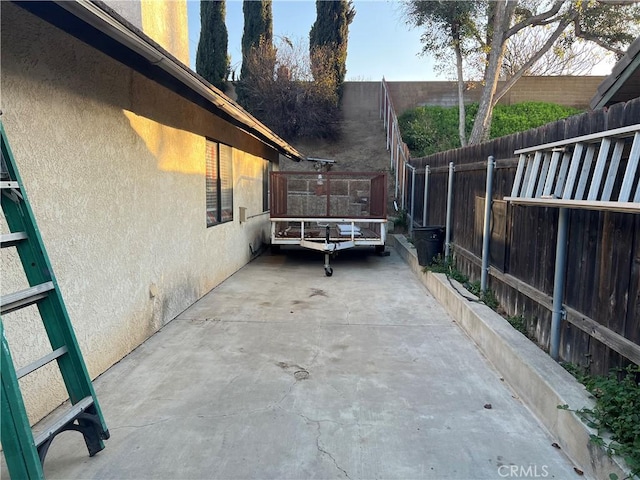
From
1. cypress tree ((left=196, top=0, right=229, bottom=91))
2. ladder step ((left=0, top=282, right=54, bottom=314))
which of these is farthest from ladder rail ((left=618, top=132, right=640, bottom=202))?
cypress tree ((left=196, top=0, right=229, bottom=91))

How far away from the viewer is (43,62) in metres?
3.07

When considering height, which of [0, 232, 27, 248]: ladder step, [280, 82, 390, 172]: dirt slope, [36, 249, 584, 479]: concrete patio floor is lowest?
[36, 249, 584, 479]: concrete patio floor

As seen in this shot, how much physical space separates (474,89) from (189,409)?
20390 mm

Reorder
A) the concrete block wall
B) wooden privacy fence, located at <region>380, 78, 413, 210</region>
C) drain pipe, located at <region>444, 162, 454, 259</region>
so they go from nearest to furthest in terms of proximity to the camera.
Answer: drain pipe, located at <region>444, 162, 454, 259</region>
wooden privacy fence, located at <region>380, 78, 413, 210</region>
the concrete block wall

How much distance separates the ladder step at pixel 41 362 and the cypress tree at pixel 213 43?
20657 millimetres

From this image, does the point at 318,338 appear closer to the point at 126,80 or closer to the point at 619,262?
the point at 619,262

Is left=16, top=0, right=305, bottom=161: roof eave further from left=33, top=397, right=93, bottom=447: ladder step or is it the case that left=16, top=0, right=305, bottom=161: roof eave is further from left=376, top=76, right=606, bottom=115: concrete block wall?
left=376, top=76, right=606, bottom=115: concrete block wall

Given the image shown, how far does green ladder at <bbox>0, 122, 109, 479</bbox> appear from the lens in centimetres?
194

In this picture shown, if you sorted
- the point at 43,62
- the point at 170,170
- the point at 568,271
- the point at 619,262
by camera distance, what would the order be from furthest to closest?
1. the point at 170,170
2. the point at 568,271
3. the point at 43,62
4. the point at 619,262

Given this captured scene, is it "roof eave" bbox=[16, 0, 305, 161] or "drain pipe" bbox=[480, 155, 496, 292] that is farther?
"drain pipe" bbox=[480, 155, 496, 292]

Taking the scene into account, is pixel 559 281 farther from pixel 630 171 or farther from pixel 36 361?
pixel 36 361

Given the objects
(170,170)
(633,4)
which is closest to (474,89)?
(633,4)

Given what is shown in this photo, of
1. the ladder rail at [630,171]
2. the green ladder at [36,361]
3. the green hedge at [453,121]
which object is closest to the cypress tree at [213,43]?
the green hedge at [453,121]

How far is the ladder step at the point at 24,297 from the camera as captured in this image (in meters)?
1.99
